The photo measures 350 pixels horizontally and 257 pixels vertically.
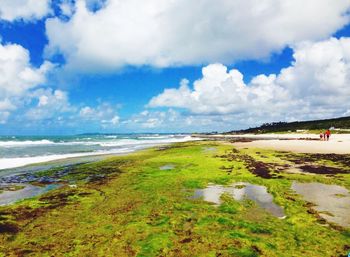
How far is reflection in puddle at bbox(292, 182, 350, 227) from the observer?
36.1ft

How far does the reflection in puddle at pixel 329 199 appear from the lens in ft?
36.1

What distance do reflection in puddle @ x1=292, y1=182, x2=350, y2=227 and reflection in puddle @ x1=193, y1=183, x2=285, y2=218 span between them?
5.26ft

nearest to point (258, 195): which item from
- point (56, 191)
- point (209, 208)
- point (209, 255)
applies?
A: point (209, 208)

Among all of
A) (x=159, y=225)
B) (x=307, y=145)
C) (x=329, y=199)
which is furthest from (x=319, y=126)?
(x=159, y=225)

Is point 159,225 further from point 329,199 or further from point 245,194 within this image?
point 329,199

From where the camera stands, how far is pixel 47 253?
28.3 ft

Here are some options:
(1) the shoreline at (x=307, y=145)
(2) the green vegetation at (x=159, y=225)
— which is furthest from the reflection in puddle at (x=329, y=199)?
(1) the shoreline at (x=307, y=145)

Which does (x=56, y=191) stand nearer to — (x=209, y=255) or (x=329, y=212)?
(x=209, y=255)

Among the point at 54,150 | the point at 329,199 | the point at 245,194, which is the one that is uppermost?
the point at 54,150

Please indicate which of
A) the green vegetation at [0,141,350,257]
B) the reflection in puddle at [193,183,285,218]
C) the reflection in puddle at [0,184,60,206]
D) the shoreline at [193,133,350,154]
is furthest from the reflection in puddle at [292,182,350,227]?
the shoreline at [193,133,350,154]

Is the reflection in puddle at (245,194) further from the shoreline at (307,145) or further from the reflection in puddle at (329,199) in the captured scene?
the shoreline at (307,145)

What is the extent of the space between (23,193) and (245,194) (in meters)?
11.9

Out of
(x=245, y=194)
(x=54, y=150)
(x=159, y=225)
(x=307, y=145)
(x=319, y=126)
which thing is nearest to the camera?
(x=159, y=225)

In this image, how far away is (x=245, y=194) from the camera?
1505 cm
